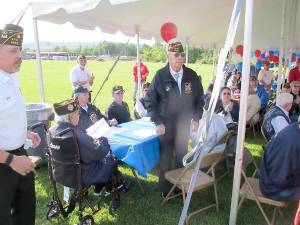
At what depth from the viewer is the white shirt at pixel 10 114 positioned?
6.62 ft

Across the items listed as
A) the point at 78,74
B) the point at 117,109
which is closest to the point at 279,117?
the point at 117,109

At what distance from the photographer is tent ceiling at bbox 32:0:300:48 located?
468cm

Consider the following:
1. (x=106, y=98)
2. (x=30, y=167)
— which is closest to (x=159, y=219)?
(x=30, y=167)

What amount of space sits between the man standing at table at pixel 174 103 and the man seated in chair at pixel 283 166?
1.06m

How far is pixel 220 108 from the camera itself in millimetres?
4984

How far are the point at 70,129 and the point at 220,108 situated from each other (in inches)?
111

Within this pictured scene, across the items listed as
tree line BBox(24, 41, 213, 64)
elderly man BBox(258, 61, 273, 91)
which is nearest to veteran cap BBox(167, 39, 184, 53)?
elderly man BBox(258, 61, 273, 91)

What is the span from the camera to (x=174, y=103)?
354 cm

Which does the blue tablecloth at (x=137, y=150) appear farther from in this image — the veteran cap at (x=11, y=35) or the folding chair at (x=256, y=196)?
the veteran cap at (x=11, y=35)

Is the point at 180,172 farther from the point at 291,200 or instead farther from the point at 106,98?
the point at 106,98

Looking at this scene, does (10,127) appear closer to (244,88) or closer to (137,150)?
(137,150)

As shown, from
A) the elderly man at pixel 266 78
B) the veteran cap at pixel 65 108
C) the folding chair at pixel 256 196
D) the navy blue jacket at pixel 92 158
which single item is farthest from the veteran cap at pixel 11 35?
the elderly man at pixel 266 78

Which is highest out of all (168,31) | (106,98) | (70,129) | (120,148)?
(168,31)

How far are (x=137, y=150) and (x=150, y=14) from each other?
347 centimetres
